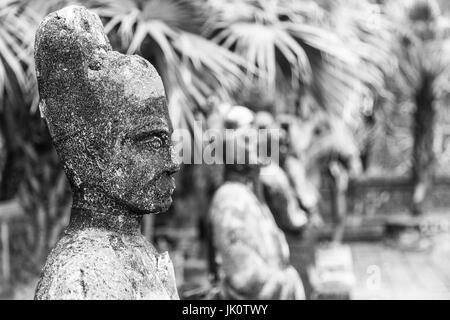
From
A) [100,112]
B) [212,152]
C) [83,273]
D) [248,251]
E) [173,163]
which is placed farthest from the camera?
[212,152]

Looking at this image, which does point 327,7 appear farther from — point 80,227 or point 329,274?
point 80,227

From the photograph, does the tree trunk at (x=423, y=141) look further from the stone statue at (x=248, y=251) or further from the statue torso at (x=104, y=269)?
the statue torso at (x=104, y=269)

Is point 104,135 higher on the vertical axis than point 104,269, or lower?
higher

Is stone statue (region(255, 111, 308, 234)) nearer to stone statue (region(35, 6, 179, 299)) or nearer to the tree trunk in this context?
stone statue (region(35, 6, 179, 299))

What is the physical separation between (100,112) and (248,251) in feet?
5.18

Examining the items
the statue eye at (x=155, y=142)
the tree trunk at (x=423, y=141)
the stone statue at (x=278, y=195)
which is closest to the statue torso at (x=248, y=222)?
the stone statue at (x=278, y=195)

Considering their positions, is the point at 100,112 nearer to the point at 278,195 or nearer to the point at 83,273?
the point at 83,273

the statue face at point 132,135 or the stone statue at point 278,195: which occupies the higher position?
the statue face at point 132,135

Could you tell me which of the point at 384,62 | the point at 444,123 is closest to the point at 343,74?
the point at 384,62

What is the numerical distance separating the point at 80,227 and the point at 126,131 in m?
0.33

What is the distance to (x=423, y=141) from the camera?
12852mm

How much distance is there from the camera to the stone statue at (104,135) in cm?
221

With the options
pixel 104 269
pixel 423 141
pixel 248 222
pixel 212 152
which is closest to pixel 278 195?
pixel 212 152

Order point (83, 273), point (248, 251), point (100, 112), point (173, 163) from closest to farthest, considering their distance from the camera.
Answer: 1. point (83, 273)
2. point (100, 112)
3. point (173, 163)
4. point (248, 251)
